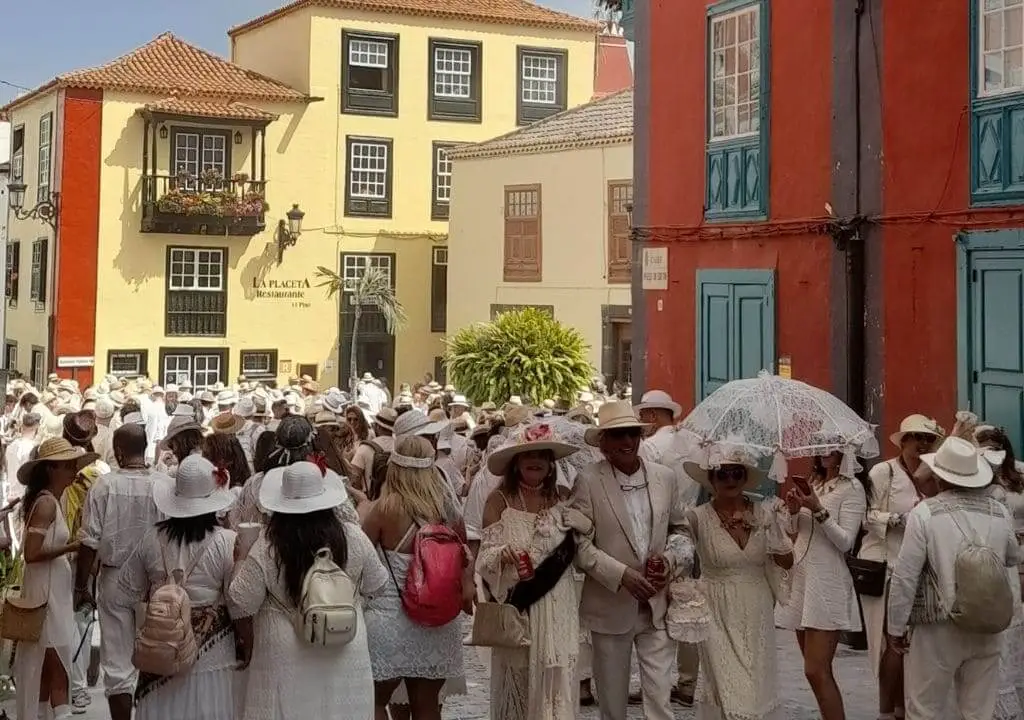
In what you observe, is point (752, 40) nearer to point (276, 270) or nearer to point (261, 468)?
point (261, 468)

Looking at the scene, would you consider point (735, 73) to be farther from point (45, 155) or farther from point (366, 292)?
point (45, 155)

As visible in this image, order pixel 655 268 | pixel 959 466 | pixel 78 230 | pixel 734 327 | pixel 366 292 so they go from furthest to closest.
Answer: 1. pixel 366 292
2. pixel 78 230
3. pixel 655 268
4. pixel 734 327
5. pixel 959 466

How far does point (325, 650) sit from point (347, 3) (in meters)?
34.6

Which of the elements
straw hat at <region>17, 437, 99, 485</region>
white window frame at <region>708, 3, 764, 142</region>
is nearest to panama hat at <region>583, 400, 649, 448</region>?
straw hat at <region>17, 437, 99, 485</region>

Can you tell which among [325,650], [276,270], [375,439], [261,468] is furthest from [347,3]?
[325,650]

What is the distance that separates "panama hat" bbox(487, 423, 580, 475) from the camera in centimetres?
636

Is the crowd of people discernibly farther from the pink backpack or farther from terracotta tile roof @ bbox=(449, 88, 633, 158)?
terracotta tile roof @ bbox=(449, 88, 633, 158)

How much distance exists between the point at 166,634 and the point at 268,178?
33114 millimetres

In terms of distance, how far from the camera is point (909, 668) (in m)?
6.70

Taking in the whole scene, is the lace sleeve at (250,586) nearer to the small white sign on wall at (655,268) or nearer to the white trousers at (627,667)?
the white trousers at (627,667)

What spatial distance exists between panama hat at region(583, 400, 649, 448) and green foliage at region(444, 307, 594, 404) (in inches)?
726

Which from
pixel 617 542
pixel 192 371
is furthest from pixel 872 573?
pixel 192 371

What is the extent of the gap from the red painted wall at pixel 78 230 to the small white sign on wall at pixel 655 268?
23.2 m

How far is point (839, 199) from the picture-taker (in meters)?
13.3
